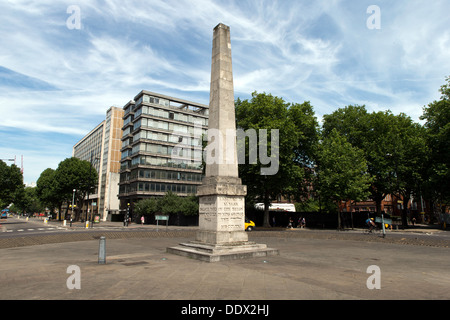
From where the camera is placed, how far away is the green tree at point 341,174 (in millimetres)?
35188

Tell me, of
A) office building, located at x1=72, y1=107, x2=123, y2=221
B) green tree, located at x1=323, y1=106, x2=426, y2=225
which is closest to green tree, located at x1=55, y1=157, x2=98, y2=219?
office building, located at x1=72, y1=107, x2=123, y2=221

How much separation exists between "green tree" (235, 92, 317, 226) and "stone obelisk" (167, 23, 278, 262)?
1892 cm

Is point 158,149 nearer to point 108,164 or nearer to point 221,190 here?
point 108,164

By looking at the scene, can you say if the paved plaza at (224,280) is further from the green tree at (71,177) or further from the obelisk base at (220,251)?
the green tree at (71,177)

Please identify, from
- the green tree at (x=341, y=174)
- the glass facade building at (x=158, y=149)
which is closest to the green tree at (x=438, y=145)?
the green tree at (x=341, y=174)

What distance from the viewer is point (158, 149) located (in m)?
65.0

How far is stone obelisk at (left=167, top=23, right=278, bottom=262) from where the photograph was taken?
11.4 meters

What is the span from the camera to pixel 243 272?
26.8 feet

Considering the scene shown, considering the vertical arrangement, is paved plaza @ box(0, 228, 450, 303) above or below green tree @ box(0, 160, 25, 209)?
below

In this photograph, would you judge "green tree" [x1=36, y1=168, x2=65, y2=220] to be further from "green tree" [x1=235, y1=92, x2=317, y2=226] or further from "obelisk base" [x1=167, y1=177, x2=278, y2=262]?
"obelisk base" [x1=167, y1=177, x2=278, y2=262]
